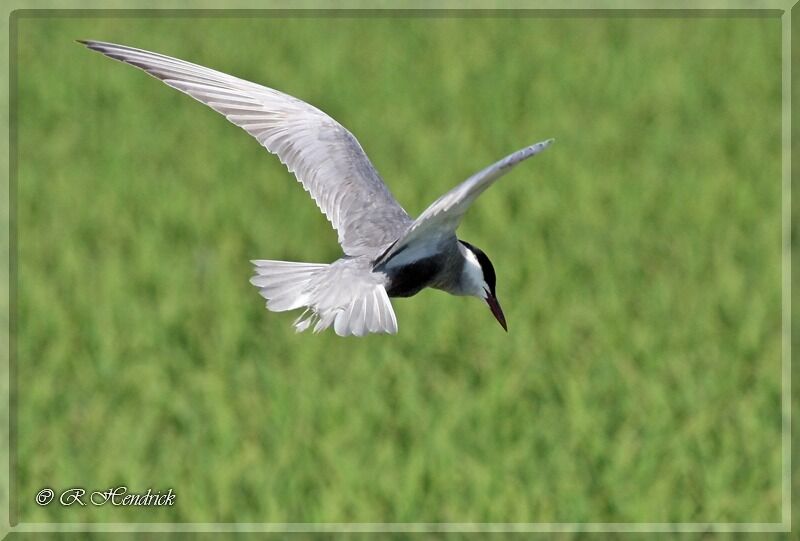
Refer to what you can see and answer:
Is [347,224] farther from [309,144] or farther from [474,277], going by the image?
[474,277]

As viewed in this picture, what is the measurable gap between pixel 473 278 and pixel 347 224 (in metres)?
0.48

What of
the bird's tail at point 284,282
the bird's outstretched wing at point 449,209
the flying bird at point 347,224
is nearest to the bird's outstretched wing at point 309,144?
the flying bird at point 347,224

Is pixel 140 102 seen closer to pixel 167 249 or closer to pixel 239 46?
pixel 239 46

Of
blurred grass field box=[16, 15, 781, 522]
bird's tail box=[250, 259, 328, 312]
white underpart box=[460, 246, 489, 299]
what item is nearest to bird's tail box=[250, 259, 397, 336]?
bird's tail box=[250, 259, 328, 312]

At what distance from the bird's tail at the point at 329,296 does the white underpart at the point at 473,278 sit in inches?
7.5

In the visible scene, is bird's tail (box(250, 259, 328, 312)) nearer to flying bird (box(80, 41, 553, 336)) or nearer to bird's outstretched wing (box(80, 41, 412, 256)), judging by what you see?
flying bird (box(80, 41, 553, 336))

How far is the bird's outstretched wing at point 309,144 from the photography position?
2.80 metres

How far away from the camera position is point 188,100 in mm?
10648

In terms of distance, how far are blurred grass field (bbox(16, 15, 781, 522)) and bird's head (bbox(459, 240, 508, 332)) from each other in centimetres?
297

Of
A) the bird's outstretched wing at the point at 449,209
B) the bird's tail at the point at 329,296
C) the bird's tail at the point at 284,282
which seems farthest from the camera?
the bird's tail at the point at 284,282

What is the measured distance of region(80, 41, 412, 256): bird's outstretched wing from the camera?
2.80 m

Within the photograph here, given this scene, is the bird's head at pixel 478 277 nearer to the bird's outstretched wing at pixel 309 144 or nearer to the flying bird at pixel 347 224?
the flying bird at pixel 347 224

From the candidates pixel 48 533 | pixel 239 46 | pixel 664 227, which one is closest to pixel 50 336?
pixel 48 533

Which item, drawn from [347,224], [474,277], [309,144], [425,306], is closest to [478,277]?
[474,277]
